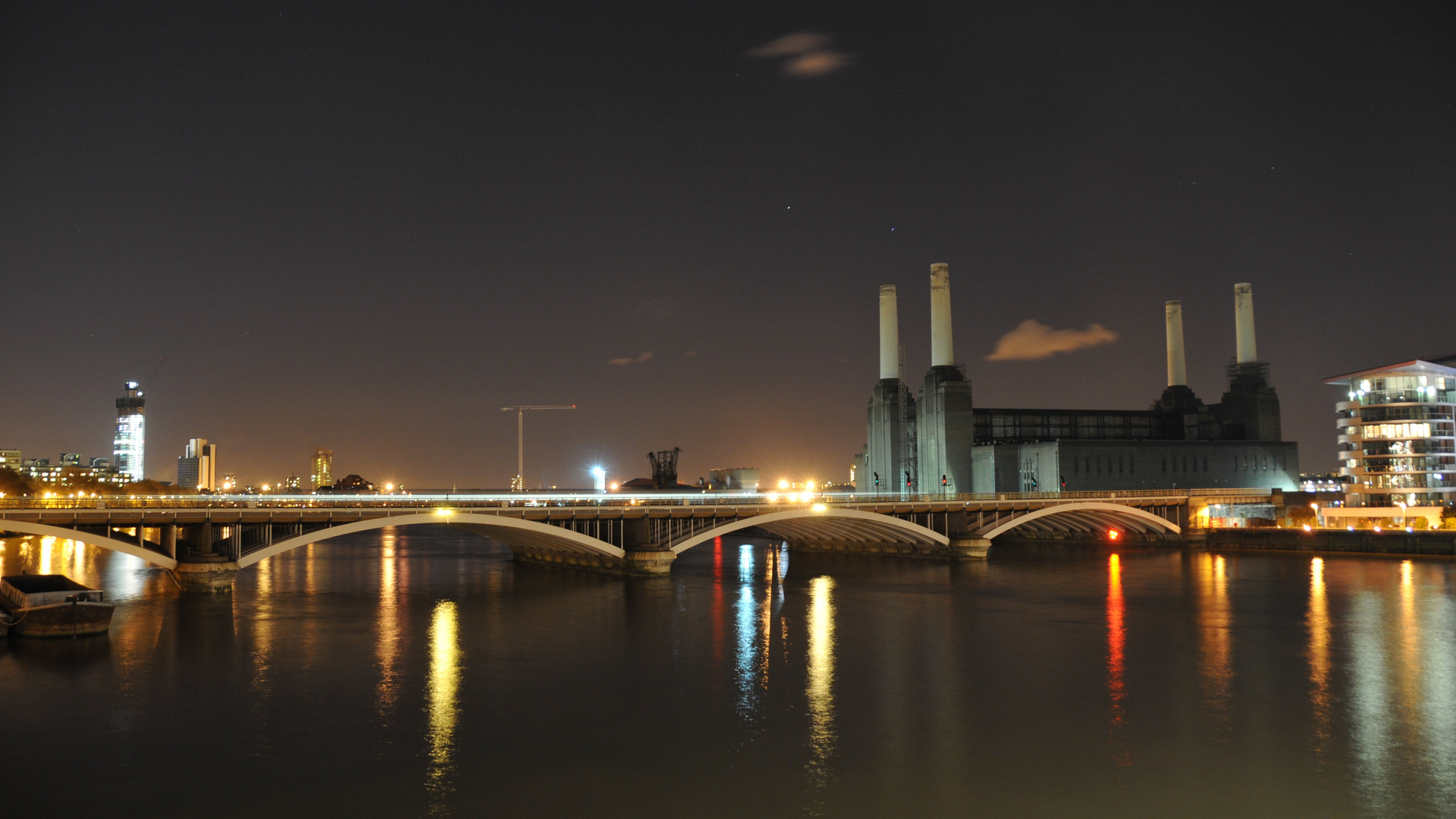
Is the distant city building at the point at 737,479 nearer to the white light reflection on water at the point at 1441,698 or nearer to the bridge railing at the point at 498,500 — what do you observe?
the bridge railing at the point at 498,500

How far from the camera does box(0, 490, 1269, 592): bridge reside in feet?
186

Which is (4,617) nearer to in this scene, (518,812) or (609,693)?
(609,693)

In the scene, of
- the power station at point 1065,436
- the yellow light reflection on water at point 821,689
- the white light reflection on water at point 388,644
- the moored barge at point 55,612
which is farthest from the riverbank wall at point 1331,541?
the moored barge at point 55,612

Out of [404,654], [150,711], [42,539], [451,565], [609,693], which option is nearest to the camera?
[150,711]

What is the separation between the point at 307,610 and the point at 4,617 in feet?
46.4

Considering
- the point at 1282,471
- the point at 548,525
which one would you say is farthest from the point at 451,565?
the point at 1282,471

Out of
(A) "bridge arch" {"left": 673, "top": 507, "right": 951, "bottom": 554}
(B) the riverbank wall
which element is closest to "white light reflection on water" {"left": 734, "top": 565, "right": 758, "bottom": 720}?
(A) "bridge arch" {"left": 673, "top": 507, "right": 951, "bottom": 554}

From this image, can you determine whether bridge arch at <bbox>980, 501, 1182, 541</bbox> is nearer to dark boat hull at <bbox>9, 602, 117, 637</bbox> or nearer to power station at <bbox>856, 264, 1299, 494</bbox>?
power station at <bbox>856, 264, 1299, 494</bbox>

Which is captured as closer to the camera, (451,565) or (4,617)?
(4,617)

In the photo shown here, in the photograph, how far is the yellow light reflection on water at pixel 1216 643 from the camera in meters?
31.3

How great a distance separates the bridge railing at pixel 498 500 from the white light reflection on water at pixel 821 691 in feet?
77.9

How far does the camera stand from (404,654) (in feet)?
132

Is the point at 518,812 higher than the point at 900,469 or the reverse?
the reverse

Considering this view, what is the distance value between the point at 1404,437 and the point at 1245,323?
119 ft
